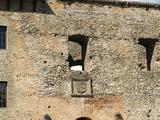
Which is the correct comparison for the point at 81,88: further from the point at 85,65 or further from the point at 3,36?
the point at 3,36

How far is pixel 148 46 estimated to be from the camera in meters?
21.3

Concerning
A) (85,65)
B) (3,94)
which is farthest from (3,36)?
(85,65)

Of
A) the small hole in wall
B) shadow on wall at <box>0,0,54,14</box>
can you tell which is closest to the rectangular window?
shadow on wall at <box>0,0,54,14</box>

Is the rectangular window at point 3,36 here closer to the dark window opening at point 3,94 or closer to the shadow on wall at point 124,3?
the dark window opening at point 3,94

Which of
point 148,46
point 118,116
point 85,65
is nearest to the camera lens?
point 118,116

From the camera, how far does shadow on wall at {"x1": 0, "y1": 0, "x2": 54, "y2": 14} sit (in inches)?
744

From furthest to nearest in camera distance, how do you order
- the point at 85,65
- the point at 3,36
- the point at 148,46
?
the point at 148,46
the point at 85,65
the point at 3,36

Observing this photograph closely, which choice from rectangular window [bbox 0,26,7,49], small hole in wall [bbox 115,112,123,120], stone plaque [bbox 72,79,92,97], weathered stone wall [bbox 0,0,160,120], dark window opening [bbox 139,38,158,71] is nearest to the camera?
weathered stone wall [bbox 0,0,160,120]

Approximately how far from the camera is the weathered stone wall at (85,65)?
1841 cm

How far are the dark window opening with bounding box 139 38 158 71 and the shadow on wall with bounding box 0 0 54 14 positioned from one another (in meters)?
4.32

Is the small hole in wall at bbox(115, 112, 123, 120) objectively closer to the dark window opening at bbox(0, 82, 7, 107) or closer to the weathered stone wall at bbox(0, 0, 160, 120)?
the weathered stone wall at bbox(0, 0, 160, 120)

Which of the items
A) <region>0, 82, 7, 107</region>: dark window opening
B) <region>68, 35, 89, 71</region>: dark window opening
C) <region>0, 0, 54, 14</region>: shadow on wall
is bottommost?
<region>0, 82, 7, 107</region>: dark window opening

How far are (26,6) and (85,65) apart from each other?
3358 mm

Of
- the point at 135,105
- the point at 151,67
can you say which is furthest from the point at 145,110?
the point at 151,67
